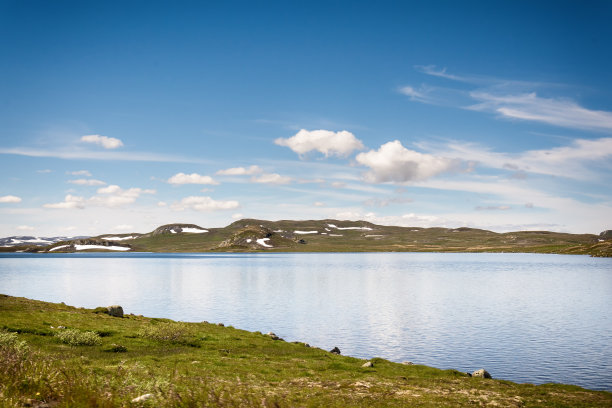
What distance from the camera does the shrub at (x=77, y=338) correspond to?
120 ft

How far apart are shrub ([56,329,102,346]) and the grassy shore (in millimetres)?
81

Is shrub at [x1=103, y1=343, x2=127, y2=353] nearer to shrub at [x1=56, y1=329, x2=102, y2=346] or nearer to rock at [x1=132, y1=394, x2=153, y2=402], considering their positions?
shrub at [x1=56, y1=329, x2=102, y2=346]

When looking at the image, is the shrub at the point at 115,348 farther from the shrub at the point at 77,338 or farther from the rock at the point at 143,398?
the rock at the point at 143,398

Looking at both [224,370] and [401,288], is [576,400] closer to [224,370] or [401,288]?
[224,370]

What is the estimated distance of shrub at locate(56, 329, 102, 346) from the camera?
36.6 meters

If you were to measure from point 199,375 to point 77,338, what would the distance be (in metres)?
16.7

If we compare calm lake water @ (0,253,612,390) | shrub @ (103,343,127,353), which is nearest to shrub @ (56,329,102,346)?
shrub @ (103,343,127,353)

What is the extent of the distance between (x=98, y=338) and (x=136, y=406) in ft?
91.7

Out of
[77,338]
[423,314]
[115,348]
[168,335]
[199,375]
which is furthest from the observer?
[423,314]

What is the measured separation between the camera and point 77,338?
3684 centimetres

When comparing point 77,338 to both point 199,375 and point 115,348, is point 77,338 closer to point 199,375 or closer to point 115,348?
point 115,348

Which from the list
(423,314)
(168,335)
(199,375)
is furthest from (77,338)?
(423,314)

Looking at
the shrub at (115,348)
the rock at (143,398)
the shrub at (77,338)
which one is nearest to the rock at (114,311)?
the shrub at (77,338)

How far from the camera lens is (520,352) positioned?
45.3 metres
